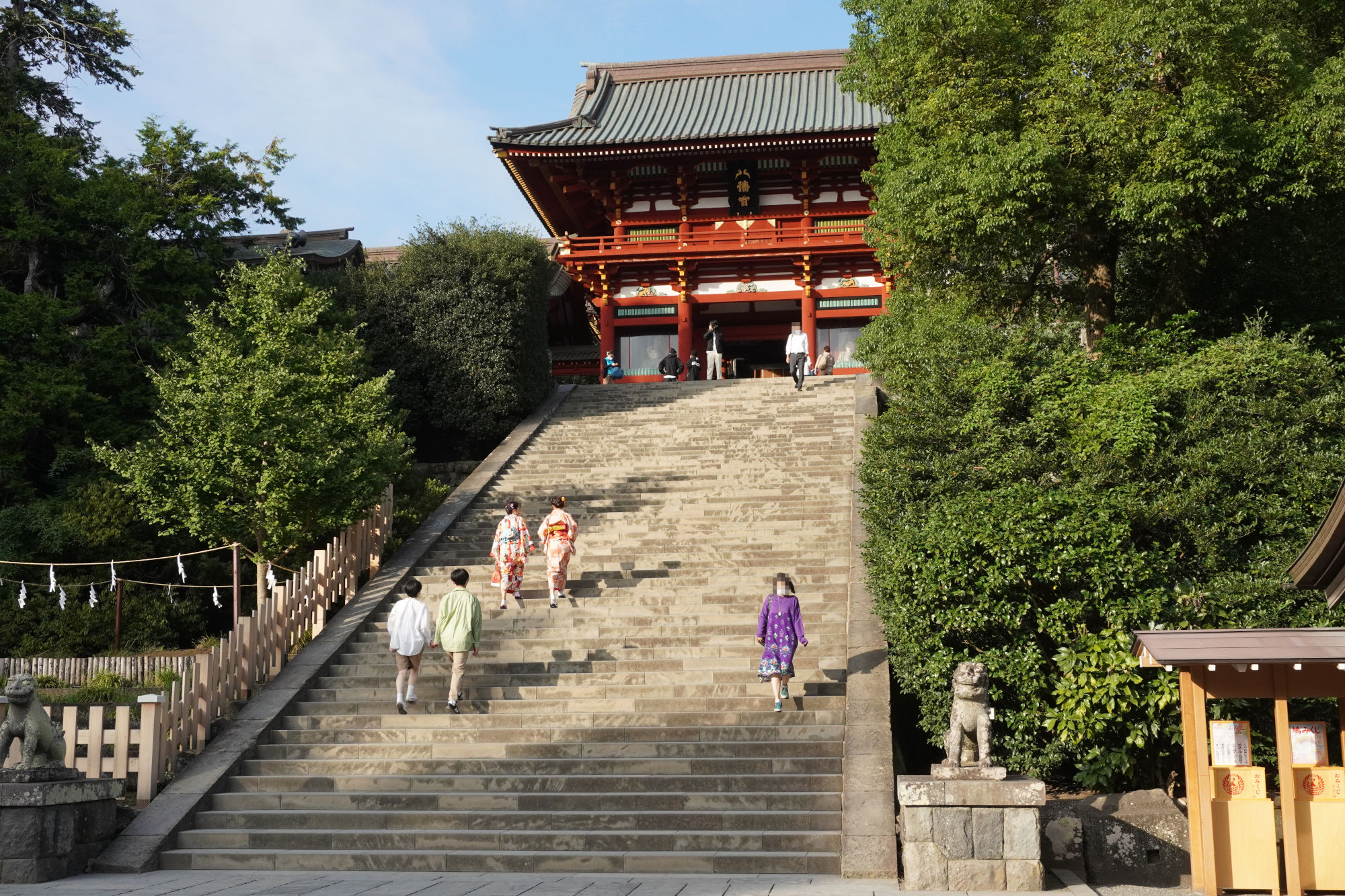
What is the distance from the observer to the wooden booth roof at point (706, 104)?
86.2 ft

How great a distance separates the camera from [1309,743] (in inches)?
316

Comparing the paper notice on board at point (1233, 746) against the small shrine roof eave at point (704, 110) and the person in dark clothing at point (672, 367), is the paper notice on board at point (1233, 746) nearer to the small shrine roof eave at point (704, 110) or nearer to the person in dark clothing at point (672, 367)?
the person in dark clothing at point (672, 367)

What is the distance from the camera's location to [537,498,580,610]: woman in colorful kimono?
42.0ft

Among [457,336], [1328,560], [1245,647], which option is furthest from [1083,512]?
[457,336]

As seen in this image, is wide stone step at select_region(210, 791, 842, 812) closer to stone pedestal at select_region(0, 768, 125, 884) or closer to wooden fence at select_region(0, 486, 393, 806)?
wooden fence at select_region(0, 486, 393, 806)

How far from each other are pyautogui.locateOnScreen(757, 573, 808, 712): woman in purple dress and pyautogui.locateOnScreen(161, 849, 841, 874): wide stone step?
191cm

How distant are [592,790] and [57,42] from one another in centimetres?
1766

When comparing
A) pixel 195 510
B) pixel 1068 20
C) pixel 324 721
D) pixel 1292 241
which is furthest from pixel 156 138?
pixel 1292 241

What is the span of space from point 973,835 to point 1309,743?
8.10 ft

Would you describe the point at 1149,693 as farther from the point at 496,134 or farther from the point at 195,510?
the point at 496,134

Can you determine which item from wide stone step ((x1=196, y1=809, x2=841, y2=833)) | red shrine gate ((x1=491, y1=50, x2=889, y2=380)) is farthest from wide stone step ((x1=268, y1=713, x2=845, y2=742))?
red shrine gate ((x1=491, y1=50, x2=889, y2=380))

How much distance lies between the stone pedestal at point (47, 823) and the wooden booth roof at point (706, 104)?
19444mm

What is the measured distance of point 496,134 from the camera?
2575 cm

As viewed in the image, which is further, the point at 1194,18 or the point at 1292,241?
the point at 1292,241
